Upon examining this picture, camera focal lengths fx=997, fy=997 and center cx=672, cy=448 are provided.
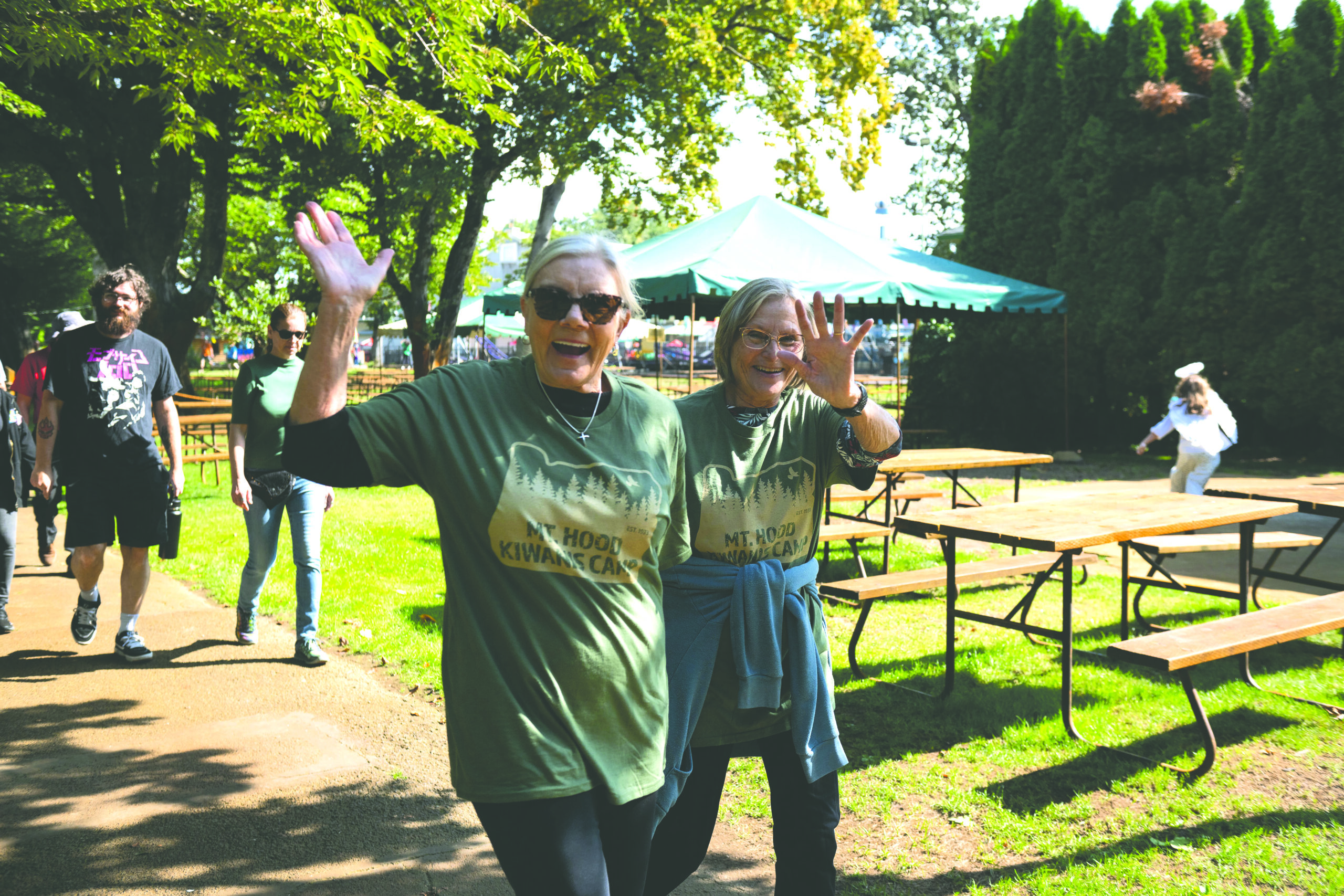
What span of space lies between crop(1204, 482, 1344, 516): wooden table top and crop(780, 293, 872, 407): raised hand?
503cm

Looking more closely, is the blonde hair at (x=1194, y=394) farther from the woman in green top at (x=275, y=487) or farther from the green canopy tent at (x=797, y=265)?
the woman in green top at (x=275, y=487)

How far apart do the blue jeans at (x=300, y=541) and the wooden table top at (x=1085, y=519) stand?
3.13 meters

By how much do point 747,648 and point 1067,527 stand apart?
9.78 feet

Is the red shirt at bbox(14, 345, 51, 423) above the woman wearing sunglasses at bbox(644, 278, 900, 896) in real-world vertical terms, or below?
above

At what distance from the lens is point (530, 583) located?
6.17 ft

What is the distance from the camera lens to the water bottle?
17.1ft

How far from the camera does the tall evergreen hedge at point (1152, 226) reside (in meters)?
14.8

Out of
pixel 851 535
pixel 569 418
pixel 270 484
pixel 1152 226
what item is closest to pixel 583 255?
pixel 569 418

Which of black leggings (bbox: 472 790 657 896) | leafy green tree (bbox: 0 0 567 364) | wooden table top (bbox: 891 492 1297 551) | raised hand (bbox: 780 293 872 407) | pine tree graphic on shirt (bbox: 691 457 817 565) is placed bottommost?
black leggings (bbox: 472 790 657 896)

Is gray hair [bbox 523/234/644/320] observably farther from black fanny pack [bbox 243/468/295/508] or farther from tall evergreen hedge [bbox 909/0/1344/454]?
tall evergreen hedge [bbox 909/0/1344/454]

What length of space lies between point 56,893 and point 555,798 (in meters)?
2.18

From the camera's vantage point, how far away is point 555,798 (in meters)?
1.86

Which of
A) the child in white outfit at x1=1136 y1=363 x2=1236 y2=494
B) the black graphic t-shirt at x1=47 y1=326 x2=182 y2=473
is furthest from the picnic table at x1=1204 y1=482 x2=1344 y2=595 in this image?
the black graphic t-shirt at x1=47 y1=326 x2=182 y2=473

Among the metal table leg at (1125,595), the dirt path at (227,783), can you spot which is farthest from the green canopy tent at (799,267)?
the dirt path at (227,783)
